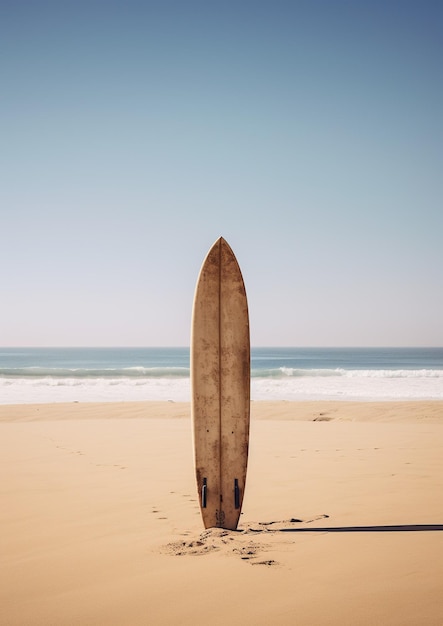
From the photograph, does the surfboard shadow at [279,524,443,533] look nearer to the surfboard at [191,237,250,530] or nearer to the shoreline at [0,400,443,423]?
the surfboard at [191,237,250,530]

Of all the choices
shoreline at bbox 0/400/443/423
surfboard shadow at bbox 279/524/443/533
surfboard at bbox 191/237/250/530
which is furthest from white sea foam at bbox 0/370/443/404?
surfboard shadow at bbox 279/524/443/533

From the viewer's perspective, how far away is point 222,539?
10.5ft

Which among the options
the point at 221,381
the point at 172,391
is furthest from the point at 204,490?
the point at 172,391

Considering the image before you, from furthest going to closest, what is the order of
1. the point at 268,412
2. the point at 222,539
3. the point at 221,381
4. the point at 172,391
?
the point at 172,391 → the point at 268,412 → the point at 221,381 → the point at 222,539

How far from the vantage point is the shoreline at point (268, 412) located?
1047 cm

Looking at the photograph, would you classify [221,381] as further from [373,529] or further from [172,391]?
[172,391]

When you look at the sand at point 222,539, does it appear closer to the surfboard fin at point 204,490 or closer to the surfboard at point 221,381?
the surfboard fin at point 204,490

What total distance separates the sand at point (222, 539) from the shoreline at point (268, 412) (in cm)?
337

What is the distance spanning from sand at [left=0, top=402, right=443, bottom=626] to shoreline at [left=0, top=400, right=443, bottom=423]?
11.0ft

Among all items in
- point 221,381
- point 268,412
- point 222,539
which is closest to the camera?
point 222,539

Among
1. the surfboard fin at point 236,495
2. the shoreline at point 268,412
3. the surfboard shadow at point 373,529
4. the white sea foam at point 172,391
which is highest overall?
the surfboard fin at point 236,495

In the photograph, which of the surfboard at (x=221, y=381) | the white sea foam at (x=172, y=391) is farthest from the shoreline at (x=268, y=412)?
the surfboard at (x=221, y=381)

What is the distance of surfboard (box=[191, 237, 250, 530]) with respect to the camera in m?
3.63

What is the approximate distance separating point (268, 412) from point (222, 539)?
27.1 feet
